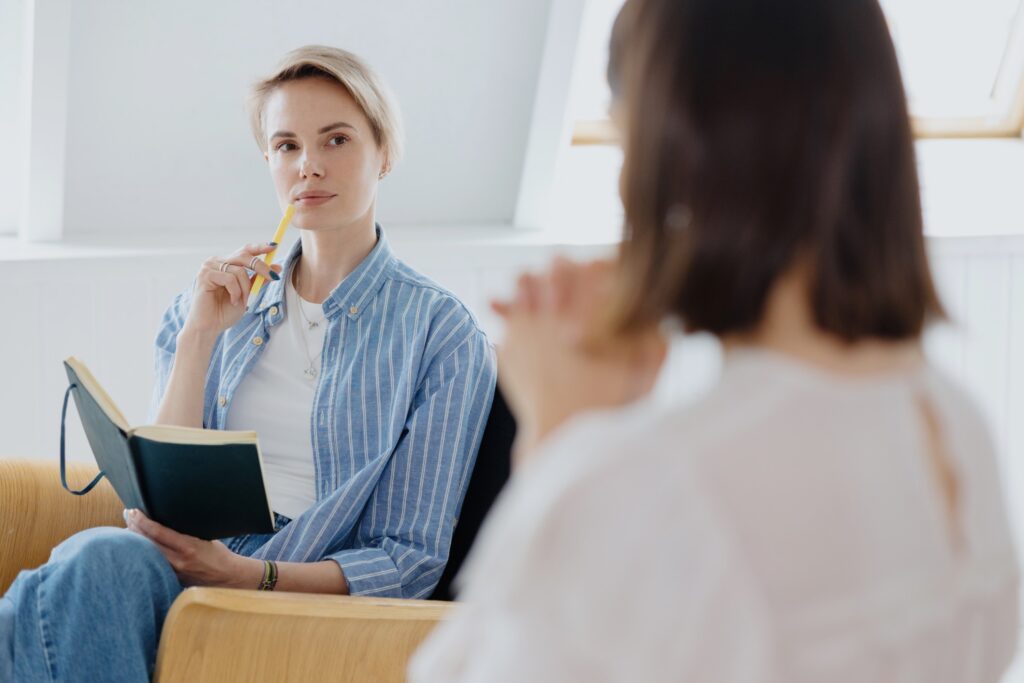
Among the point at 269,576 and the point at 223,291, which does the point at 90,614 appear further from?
the point at 223,291

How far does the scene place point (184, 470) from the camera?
147cm

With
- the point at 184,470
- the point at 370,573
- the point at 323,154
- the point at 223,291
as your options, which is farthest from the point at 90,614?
the point at 323,154

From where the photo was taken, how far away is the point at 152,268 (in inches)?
102

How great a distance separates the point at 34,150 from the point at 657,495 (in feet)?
7.32

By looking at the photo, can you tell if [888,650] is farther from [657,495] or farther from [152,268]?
[152,268]

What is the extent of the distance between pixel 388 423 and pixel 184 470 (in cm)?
38

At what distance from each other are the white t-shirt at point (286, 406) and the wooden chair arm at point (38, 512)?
240 mm

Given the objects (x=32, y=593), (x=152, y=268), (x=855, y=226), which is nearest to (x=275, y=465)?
(x=32, y=593)

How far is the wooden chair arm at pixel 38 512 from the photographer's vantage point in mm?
1809

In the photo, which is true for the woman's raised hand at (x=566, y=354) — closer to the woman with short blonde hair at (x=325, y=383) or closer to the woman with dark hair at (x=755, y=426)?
the woman with dark hair at (x=755, y=426)

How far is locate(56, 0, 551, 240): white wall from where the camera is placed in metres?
2.51

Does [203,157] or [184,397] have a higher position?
[203,157]

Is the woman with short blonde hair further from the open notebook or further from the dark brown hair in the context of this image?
the dark brown hair

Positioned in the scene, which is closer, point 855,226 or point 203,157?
point 855,226
